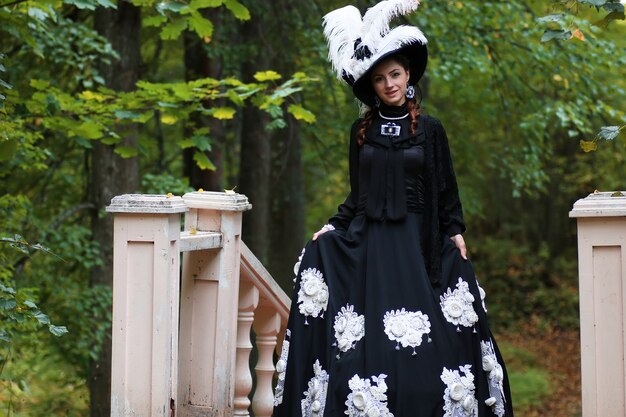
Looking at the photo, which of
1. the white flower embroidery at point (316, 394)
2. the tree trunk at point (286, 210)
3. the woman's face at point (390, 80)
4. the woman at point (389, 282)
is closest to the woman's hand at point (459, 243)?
the woman at point (389, 282)

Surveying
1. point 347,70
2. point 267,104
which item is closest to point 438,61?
point 267,104

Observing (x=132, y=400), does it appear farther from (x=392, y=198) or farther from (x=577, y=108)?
(x=577, y=108)

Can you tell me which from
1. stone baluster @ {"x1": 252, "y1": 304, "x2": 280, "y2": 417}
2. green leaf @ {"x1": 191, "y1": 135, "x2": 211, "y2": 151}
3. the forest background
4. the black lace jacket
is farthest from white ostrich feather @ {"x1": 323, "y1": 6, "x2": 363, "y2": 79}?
green leaf @ {"x1": 191, "y1": 135, "x2": 211, "y2": 151}

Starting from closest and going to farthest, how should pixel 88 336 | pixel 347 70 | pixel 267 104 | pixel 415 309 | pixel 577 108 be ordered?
pixel 415 309, pixel 347 70, pixel 267 104, pixel 88 336, pixel 577 108

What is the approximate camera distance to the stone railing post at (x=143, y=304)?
3.47m

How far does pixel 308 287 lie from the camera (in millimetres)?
3900

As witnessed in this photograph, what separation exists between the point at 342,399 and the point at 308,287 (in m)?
0.50

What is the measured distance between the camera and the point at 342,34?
13.4ft

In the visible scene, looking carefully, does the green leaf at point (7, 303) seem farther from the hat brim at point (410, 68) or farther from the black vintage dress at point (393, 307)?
the hat brim at point (410, 68)

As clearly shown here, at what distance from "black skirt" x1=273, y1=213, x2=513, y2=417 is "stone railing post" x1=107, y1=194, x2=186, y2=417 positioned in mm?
607

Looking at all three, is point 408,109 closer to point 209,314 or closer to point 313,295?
point 313,295

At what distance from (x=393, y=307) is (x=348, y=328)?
0.20 meters

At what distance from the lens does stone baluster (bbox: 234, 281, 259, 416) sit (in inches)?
176

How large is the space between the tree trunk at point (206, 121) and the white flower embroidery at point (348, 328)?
470cm
